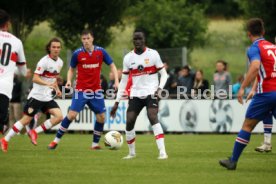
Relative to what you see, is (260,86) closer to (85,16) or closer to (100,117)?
(100,117)

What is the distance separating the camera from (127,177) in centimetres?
1166

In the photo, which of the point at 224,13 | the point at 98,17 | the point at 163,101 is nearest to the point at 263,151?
the point at 163,101

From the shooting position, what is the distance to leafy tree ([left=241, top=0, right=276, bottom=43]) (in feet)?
106

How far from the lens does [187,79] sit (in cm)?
2689

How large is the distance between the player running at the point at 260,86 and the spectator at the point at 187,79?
1410cm

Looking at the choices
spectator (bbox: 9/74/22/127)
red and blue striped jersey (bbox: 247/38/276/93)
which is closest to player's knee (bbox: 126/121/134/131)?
red and blue striped jersey (bbox: 247/38/276/93)

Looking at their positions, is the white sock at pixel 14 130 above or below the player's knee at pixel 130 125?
below

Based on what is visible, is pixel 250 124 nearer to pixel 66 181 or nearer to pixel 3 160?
pixel 66 181

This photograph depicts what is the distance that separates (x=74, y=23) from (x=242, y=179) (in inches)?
869

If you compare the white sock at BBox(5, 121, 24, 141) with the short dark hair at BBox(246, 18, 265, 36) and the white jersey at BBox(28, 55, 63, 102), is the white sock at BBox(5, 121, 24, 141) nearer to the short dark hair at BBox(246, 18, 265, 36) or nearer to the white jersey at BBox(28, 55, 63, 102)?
the white jersey at BBox(28, 55, 63, 102)

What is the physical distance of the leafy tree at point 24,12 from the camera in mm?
30938

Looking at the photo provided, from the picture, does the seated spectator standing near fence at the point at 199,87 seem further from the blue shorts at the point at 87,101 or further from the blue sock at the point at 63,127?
the blue sock at the point at 63,127

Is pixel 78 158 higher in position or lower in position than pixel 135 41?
lower

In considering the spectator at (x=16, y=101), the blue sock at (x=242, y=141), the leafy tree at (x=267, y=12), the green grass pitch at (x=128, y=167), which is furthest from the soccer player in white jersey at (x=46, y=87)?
the leafy tree at (x=267, y=12)
